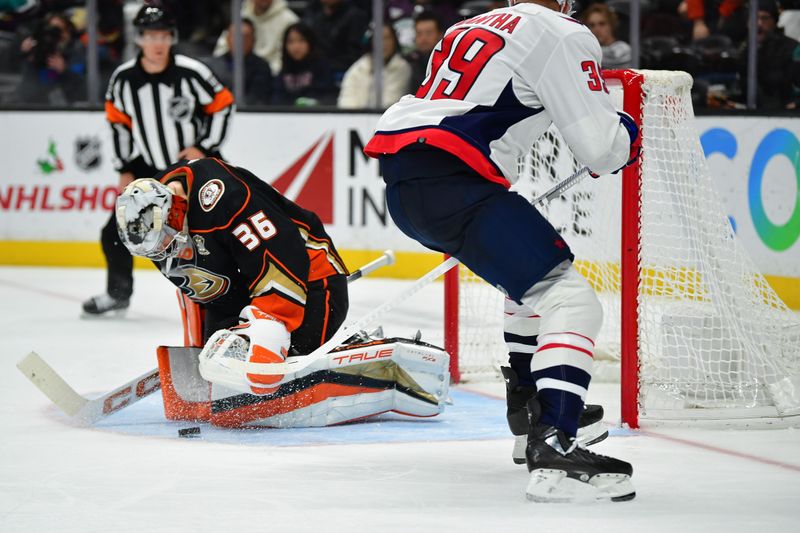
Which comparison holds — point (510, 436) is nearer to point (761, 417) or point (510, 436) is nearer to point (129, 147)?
point (761, 417)

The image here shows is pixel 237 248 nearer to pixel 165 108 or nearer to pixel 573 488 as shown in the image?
pixel 573 488

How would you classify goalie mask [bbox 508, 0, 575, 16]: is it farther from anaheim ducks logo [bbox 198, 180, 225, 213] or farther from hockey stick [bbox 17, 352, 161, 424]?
hockey stick [bbox 17, 352, 161, 424]

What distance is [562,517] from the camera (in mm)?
2447

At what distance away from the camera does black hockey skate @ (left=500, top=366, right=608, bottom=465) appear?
2.84 metres

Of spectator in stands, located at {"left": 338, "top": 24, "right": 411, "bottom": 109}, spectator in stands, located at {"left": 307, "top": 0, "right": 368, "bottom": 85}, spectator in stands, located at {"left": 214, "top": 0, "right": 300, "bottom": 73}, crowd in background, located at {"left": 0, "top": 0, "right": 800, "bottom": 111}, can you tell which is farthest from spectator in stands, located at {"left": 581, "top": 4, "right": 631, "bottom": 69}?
spectator in stands, located at {"left": 214, "top": 0, "right": 300, "bottom": 73}

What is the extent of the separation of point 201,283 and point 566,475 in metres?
1.18

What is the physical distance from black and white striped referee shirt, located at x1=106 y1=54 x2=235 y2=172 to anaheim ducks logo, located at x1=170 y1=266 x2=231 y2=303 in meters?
2.15

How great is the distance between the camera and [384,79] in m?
6.64

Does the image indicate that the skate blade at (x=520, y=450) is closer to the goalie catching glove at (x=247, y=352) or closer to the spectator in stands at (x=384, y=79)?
the goalie catching glove at (x=247, y=352)

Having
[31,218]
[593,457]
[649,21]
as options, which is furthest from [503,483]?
[31,218]

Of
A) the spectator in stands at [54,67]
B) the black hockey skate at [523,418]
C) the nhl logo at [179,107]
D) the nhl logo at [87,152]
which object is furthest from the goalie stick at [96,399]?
the spectator in stands at [54,67]

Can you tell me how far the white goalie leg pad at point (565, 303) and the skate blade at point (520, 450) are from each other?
0.43 metres

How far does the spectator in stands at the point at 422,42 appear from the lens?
261 inches

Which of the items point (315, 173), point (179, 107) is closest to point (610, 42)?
point (315, 173)
